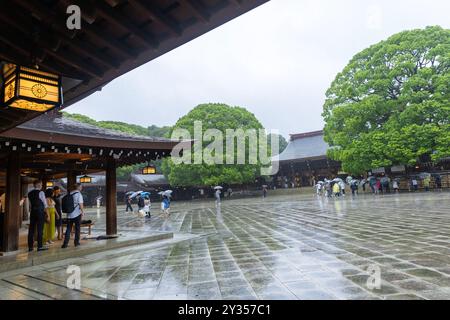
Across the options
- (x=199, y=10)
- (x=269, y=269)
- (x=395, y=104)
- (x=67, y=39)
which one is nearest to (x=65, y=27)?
(x=67, y=39)

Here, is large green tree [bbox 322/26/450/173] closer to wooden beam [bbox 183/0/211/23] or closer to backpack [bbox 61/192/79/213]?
backpack [bbox 61/192/79/213]

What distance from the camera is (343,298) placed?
3.85m

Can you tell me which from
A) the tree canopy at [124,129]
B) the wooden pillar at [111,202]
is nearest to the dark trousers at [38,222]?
the wooden pillar at [111,202]

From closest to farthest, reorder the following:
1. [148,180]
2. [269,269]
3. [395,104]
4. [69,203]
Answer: [269,269], [69,203], [395,104], [148,180]

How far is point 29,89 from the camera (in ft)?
13.9

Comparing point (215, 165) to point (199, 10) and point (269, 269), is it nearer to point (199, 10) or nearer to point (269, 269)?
point (269, 269)

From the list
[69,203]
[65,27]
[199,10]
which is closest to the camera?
[199,10]

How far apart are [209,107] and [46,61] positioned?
111 feet

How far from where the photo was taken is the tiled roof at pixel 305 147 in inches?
1661

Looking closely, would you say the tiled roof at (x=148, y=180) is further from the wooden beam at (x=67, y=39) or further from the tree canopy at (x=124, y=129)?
the wooden beam at (x=67, y=39)

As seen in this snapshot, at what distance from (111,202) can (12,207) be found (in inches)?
114

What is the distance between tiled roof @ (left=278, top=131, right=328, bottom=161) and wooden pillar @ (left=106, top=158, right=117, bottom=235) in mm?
33188

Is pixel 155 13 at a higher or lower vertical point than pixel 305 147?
lower

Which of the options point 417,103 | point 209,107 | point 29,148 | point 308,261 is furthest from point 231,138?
point 308,261
